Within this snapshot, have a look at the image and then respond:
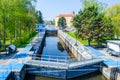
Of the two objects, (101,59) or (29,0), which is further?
(29,0)

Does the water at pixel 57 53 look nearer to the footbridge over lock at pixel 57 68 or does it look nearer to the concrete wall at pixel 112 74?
the footbridge over lock at pixel 57 68

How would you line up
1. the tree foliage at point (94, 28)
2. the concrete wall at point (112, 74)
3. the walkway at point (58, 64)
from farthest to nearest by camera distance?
the tree foliage at point (94, 28) < the walkway at point (58, 64) < the concrete wall at point (112, 74)

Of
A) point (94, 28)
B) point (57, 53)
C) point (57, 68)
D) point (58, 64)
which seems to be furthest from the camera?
point (57, 53)

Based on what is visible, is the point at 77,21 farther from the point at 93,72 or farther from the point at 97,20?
the point at 93,72

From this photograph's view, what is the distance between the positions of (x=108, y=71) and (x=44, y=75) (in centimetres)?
905

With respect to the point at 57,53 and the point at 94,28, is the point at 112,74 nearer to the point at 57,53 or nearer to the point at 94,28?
the point at 94,28

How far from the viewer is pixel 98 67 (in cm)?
3102

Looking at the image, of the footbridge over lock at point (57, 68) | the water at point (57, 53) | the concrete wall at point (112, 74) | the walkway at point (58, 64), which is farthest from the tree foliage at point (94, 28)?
the concrete wall at point (112, 74)

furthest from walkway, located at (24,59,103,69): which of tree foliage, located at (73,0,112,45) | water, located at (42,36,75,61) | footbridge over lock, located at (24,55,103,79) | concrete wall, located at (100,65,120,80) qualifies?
tree foliage, located at (73,0,112,45)

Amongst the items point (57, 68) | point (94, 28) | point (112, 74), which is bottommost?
point (112, 74)

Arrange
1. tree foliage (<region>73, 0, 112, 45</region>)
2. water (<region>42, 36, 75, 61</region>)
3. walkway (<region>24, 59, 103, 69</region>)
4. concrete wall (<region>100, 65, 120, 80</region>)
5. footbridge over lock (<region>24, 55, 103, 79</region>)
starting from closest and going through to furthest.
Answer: concrete wall (<region>100, 65, 120, 80</region>) < walkway (<region>24, 59, 103, 69</region>) < footbridge over lock (<region>24, 55, 103, 79</region>) < water (<region>42, 36, 75, 61</region>) < tree foliage (<region>73, 0, 112, 45</region>)

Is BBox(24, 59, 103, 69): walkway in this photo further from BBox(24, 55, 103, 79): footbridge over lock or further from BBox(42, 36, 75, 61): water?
BBox(42, 36, 75, 61): water

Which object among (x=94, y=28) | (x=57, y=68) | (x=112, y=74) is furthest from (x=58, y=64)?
(x=94, y=28)

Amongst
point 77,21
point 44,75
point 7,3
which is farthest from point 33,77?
point 77,21
